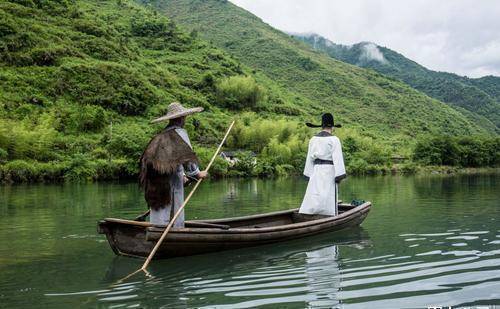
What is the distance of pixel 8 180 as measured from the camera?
102 ft

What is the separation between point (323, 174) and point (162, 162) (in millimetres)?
3902

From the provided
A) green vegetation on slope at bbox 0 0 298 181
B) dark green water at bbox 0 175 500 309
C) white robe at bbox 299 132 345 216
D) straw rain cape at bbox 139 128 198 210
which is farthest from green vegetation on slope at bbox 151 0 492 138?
straw rain cape at bbox 139 128 198 210

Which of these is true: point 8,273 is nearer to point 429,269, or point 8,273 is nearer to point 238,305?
point 238,305

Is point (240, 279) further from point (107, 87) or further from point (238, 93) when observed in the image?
point (238, 93)

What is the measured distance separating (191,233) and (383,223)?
6.29 metres

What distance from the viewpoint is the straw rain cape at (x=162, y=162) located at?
770 centimetres

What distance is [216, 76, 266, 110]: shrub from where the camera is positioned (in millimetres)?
71250

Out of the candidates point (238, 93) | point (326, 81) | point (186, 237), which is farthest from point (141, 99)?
point (326, 81)

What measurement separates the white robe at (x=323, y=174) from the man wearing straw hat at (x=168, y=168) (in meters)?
3.21

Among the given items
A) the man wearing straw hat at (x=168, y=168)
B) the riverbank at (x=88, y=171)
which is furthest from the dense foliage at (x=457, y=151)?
the man wearing straw hat at (x=168, y=168)

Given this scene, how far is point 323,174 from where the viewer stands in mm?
10297

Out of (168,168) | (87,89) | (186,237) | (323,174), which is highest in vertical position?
(87,89)

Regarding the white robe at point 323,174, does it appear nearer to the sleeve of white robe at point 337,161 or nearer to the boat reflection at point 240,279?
the sleeve of white robe at point 337,161

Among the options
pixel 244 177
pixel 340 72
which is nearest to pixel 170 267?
pixel 244 177
